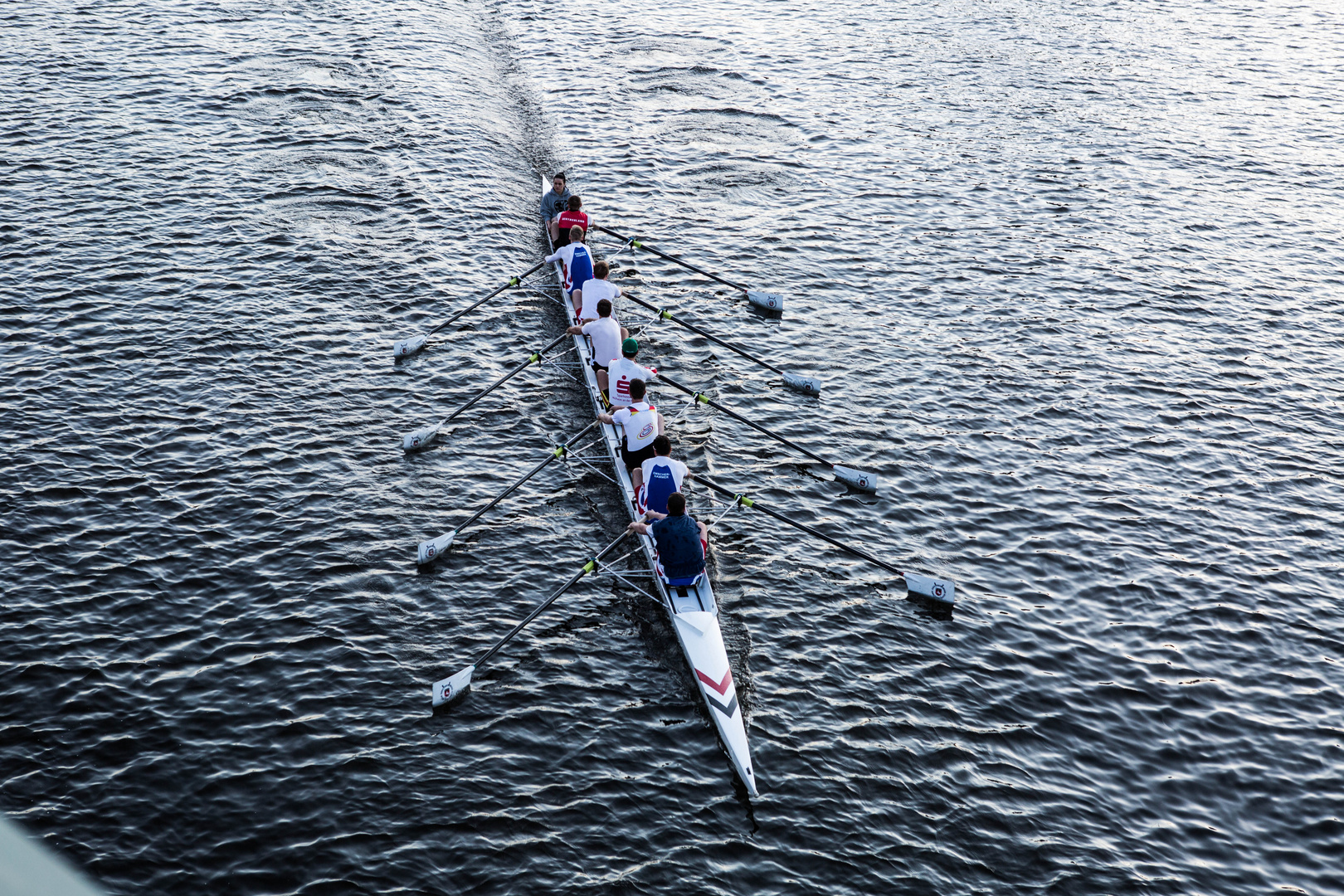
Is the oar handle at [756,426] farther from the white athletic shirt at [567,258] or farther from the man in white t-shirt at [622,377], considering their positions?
the white athletic shirt at [567,258]

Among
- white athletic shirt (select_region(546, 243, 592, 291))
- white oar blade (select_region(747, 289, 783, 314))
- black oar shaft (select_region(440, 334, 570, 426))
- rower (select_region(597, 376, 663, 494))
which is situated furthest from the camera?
white oar blade (select_region(747, 289, 783, 314))

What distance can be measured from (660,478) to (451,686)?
5765 millimetres

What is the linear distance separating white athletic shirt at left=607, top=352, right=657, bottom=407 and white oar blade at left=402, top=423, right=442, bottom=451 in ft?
14.5

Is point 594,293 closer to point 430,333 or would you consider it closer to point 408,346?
point 430,333

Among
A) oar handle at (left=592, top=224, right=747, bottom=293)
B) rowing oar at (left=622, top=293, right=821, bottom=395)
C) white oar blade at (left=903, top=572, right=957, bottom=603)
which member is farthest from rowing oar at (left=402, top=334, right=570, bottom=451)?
white oar blade at (left=903, top=572, right=957, bottom=603)

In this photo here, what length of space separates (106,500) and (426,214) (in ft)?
55.6

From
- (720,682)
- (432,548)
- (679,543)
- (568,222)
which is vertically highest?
(568,222)

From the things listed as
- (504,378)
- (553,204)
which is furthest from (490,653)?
(553,204)

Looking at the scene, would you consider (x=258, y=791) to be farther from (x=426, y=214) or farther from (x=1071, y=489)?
(x=426, y=214)

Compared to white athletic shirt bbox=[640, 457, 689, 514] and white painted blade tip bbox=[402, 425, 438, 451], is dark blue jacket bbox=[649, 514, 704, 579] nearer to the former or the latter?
white athletic shirt bbox=[640, 457, 689, 514]

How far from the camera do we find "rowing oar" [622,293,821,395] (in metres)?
28.5

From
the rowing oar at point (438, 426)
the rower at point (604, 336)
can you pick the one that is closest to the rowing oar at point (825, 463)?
the rower at point (604, 336)

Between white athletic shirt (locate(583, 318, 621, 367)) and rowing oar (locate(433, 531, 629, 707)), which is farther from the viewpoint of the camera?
white athletic shirt (locate(583, 318, 621, 367))

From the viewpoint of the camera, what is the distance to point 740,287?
107 feet
